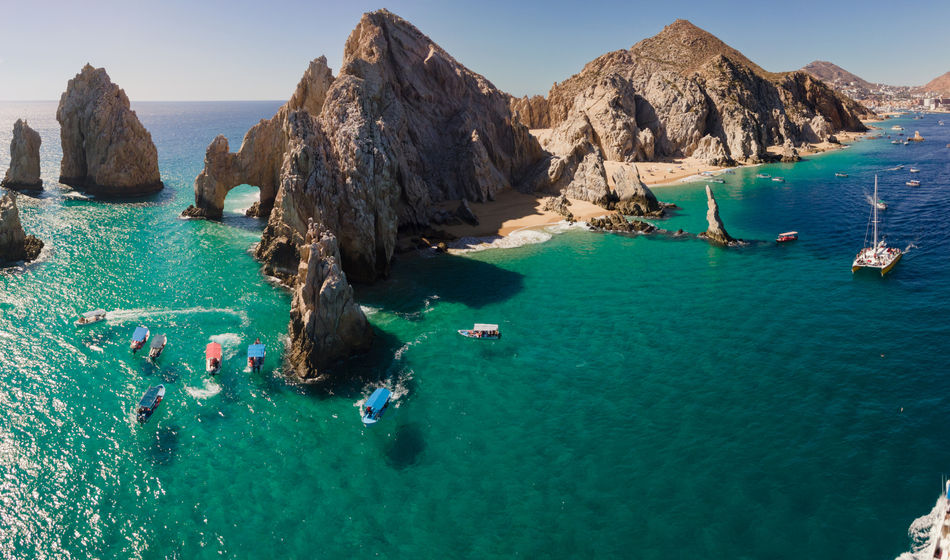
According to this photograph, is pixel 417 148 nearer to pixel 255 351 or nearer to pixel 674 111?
pixel 255 351

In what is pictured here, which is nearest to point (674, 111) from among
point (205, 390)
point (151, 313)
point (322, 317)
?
point (322, 317)

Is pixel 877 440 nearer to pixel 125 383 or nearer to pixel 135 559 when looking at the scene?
pixel 135 559

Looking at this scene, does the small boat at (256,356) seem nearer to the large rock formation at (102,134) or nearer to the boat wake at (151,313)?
the boat wake at (151,313)

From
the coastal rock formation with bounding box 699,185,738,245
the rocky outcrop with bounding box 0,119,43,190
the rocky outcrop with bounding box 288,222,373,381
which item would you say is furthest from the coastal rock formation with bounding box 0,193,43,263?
the coastal rock formation with bounding box 699,185,738,245

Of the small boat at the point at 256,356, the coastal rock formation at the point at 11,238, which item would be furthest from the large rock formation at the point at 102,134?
the small boat at the point at 256,356

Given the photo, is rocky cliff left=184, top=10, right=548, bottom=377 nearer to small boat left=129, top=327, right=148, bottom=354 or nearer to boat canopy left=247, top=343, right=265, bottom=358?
boat canopy left=247, top=343, right=265, bottom=358

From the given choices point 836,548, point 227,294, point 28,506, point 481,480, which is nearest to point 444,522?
point 481,480

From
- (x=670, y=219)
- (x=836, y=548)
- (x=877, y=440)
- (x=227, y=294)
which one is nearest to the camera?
(x=836, y=548)
